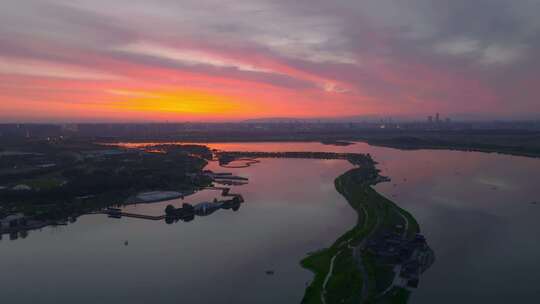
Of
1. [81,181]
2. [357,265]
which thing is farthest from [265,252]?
[81,181]

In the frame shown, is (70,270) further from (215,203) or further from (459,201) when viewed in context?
(459,201)

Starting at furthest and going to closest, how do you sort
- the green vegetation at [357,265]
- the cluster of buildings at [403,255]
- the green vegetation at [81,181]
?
the green vegetation at [81,181]
the cluster of buildings at [403,255]
the green vegetation at [357,265]

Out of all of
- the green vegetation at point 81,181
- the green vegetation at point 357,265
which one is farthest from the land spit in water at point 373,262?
the green vegetation at point 81,181

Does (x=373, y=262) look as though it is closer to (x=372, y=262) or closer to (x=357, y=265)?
(x=372, y=262)

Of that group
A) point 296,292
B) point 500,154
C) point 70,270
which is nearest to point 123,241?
point 70,270

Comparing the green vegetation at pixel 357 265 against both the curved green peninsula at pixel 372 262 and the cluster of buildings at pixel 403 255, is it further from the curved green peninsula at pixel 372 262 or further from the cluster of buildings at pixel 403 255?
the cluster of buildings at pixel 403 255

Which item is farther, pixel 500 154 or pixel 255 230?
pixel 500 154
